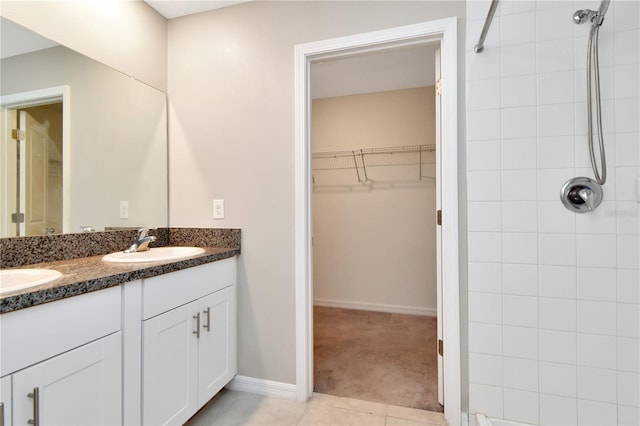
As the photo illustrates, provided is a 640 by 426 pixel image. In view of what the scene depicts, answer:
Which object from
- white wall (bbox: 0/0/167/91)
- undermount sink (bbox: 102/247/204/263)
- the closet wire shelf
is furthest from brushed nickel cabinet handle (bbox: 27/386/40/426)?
the closet wire shelf

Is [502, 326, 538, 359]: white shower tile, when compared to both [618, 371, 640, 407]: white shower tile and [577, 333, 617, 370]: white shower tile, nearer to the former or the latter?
[577, 333, 617, 370]: white shower tile

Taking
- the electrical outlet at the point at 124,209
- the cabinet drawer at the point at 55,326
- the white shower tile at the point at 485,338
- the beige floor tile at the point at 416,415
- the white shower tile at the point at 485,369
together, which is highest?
the electrical outlet at the point at 124,209

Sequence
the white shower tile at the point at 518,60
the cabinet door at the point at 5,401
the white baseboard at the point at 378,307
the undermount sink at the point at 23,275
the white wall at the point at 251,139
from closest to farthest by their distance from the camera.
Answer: the cabinet door at the point at 5,401, the undermount sink at the point at 23,275, the white shower tile at the point at 518,60, the white wall at the point at 251,139, the white baseboard at the point at 378,307

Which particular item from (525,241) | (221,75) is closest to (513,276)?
(525,241)

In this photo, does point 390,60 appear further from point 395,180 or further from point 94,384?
point 94,384

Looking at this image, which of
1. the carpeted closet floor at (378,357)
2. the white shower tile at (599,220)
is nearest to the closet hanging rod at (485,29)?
the white shower tile at (599,220)

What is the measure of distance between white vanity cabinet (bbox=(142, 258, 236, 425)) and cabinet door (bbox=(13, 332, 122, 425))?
5.0 inches

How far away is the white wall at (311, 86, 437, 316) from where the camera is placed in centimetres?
303

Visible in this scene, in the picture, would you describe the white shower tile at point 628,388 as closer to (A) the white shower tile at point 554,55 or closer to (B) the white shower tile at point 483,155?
(B) the white shower tile at point 483,155

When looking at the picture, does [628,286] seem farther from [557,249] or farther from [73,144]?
[73,144]

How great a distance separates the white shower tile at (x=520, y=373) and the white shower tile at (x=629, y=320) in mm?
345

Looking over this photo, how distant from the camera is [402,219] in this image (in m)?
3.10

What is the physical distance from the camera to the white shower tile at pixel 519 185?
1261mm

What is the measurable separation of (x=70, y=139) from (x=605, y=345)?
2536 mm
